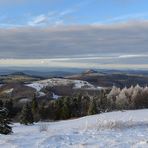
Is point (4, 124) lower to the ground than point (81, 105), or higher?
higher

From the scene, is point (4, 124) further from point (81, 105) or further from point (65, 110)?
point (81, 105)

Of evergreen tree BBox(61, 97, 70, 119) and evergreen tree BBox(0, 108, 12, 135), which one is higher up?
evergreen tree BBox(0, 108, 12, 135)

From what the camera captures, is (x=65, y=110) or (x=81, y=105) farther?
(x=81, y=105)

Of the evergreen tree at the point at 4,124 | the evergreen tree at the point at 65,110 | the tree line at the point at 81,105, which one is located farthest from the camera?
the tree line at the point at 81,105

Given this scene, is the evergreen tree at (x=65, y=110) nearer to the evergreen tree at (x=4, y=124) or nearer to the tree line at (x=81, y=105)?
the tree line at (x=81, y=105)

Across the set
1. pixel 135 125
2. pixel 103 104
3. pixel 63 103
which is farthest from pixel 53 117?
pixel 135 125

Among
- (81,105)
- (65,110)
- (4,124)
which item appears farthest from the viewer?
(81,105)

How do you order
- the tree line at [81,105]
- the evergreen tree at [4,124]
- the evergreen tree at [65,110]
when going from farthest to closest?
the tree line at [81,105]
the evergreen tree at [65,110]
the evergreen tree at [4,124]

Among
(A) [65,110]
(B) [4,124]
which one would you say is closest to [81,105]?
(A) [65,110]

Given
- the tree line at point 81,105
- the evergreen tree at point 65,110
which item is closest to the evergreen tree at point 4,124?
the tree line at point 81,105

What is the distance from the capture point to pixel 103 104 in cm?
9081

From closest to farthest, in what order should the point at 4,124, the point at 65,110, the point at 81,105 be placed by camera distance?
the point at 4,124 < the point at 65,110 < the point at 81,105

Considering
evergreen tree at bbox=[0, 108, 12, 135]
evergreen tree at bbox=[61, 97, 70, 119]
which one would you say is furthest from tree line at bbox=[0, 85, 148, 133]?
evergreen tree at bbox=[0, 108, 12, 135]

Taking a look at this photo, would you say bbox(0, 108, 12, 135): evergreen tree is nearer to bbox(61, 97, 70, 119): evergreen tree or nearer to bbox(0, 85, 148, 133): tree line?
bbox(0, 85, 148, 133): tree line
